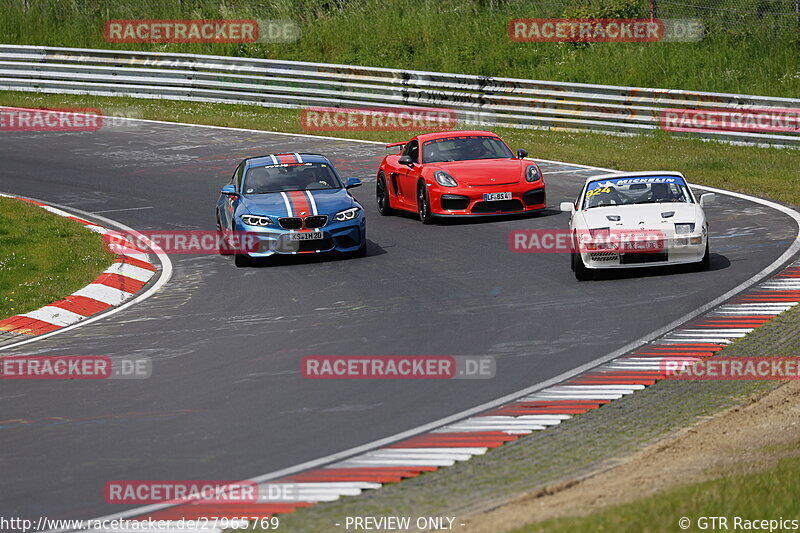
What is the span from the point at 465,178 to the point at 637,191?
13.7ft

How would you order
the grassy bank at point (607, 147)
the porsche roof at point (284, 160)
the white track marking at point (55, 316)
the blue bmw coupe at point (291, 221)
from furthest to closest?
the grassy bank at point (607, 147) → the porsche roof at point (284, 160) → the blue bmw coupe at point (291, 221) → the white track marking at point (55, 316)

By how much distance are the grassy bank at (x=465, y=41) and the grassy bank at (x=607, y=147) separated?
3976 millimetres

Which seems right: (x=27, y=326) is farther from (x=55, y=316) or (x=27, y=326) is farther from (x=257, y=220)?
(x=257, y=220)

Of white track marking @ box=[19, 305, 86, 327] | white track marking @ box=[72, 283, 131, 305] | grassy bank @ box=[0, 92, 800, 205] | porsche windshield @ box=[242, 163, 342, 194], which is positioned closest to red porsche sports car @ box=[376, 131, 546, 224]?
porsche windshield @ box=[242, 163, 342, 194]

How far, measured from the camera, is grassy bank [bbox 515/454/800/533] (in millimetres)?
6281

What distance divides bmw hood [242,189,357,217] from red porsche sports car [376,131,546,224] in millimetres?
2176

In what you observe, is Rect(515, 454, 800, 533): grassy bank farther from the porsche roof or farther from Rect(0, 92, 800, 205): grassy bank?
Rect(0, 92, 800, 205): grassy bank

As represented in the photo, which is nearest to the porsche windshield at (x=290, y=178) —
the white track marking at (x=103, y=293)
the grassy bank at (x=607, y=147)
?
the white track marking at (x=103, y=293)

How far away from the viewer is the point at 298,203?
1714 centimetres

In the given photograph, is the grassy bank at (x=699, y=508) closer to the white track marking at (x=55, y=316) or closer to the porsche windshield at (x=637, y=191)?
the porsche windshield at (x=637, y=191)

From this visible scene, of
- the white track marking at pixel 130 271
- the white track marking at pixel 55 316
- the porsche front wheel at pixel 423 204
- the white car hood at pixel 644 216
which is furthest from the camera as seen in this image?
the porsche front wheel at pixel 423 204

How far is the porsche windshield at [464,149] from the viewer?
20.0 m

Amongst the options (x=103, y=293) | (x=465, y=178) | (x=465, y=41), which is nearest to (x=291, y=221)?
(x=103, y=293)

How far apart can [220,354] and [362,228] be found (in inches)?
225
